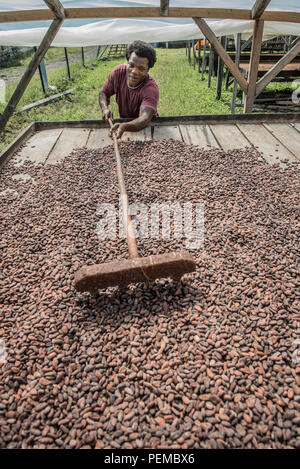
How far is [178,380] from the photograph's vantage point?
1.41 metres

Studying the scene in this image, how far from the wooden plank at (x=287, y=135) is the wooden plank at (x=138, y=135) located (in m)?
1.67

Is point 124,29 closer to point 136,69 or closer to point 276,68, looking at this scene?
point 136,69

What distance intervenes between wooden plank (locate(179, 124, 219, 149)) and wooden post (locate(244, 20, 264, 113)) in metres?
0.79

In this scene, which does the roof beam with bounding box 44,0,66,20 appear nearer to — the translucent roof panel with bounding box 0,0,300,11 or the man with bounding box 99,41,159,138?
the translucent roof panel with bounding box 0,0,300,11

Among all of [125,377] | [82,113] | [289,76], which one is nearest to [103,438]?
[125,377]

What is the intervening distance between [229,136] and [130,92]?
147 centimetres

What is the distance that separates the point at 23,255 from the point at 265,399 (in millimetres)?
1730

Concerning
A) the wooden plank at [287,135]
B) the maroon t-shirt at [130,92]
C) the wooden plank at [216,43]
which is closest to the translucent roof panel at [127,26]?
the wooden plank at [216,43]

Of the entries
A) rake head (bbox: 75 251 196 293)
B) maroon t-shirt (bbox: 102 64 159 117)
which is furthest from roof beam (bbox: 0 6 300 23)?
rake head (bbox: 75 251 196 293)

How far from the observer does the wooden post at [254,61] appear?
12.9 feet

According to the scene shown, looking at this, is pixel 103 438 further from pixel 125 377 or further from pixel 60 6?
pixel 60 6

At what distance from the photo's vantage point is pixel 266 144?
379 cm

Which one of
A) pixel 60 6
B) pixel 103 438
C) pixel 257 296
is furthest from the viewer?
pixel 60 6

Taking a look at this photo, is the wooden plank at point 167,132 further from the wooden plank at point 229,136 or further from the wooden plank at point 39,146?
the wooden plank at point 39,146
